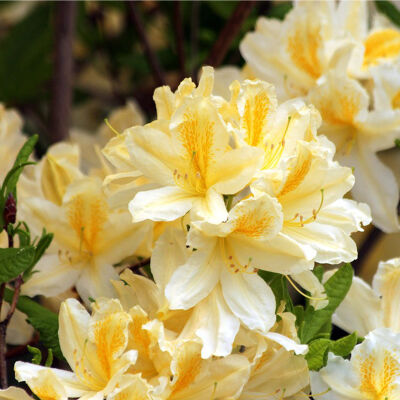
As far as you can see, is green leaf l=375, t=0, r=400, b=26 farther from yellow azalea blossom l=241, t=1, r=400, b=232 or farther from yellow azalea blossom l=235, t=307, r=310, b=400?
yellow azalea blossom l=235, t=307, r=310, b=400

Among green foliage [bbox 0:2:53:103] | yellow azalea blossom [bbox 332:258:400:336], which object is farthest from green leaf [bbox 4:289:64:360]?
green foliage [bbox 0:2:53:103]

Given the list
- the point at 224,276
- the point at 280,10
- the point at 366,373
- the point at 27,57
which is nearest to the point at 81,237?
the point at 224,276

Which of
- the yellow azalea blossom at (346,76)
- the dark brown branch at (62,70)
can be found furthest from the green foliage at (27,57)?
the yellow azalea blossom at (346,76)

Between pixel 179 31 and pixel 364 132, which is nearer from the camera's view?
pixel 364 132

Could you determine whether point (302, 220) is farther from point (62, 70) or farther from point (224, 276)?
point (62, 70)

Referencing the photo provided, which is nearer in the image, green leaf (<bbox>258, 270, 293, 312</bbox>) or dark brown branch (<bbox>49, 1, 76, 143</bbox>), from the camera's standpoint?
green leaf (<bbox>258, 270, 293, 312</bbox>)

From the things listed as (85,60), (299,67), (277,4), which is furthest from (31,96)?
(299,67)

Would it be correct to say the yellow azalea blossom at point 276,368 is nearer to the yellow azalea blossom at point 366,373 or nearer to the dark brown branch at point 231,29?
the yellow azalea blossom at point 366,373
